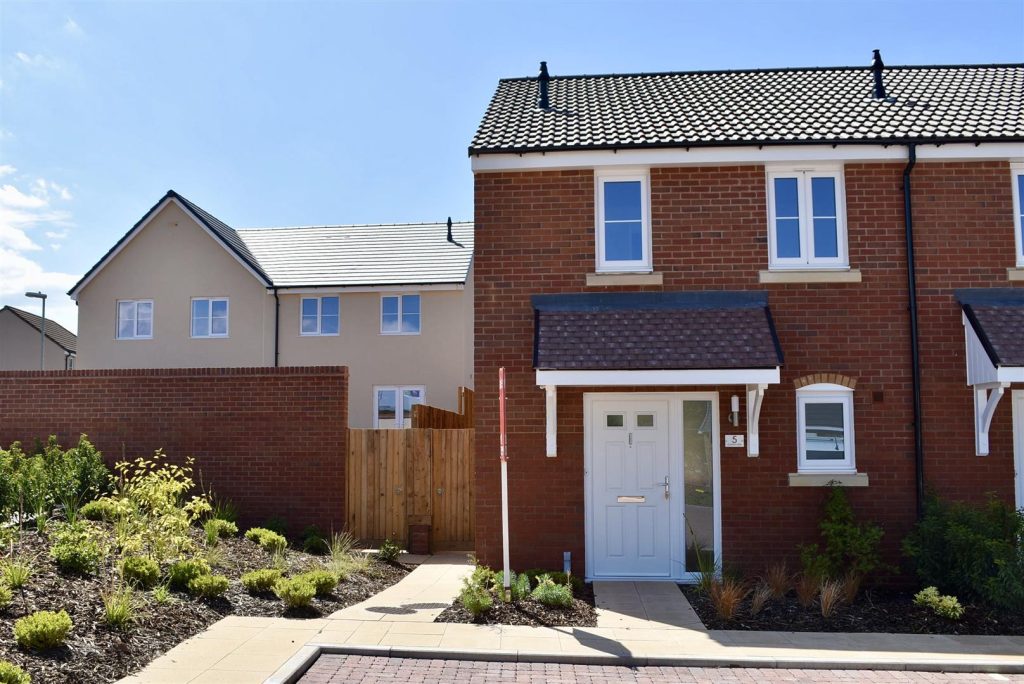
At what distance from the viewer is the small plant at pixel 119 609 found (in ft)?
24.4

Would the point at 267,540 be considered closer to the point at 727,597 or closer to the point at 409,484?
the point at 409,484

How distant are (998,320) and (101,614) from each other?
35.2ft

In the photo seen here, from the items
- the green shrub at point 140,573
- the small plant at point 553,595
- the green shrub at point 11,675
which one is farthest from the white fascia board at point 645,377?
the green shrub at point 11,675

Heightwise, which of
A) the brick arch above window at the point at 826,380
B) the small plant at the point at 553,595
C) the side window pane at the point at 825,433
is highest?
the brick arch above window at the point at 826,380

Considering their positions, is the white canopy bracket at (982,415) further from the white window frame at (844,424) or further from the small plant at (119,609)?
the small plant at (119,609)

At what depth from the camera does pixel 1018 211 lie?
36.4 feet

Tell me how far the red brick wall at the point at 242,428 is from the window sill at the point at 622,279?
4.96m

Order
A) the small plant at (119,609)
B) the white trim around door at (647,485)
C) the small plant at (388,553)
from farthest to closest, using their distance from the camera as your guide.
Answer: the small plant at (388,553) → the white trim around door at (647,485) → the small plant at (119,609)

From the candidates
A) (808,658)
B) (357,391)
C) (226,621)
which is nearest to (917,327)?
(808,658)

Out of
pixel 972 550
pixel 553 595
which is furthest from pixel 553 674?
pixel 972 550

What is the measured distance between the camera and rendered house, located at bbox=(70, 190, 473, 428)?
23.5 meters

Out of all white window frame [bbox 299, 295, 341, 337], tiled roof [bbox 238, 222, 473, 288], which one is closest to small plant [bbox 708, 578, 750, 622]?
tiled roof [bbox 238, 222, 473, 288]

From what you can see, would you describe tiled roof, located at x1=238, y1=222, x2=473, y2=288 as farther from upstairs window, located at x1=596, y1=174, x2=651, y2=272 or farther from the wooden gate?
upstairs window, located at x1=596, y1=174, x2=651, y2=272

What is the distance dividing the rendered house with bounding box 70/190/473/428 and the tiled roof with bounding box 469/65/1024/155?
10167mm
